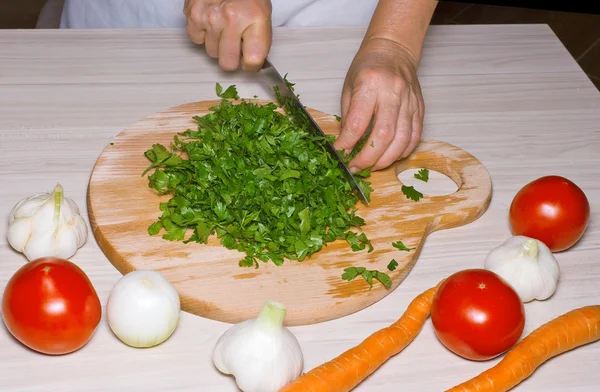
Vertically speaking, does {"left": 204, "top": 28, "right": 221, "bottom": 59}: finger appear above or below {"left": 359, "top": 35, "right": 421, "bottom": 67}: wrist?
below

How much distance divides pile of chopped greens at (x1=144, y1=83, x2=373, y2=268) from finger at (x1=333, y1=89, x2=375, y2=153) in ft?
0.13

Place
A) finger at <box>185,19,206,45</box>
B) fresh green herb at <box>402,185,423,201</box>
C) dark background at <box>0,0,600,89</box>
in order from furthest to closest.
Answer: dark background at <box>0,0,600,89</box>
finger at <box>185,19,206,45</box>
fresh green herb at <box>402,185,423,201</box>

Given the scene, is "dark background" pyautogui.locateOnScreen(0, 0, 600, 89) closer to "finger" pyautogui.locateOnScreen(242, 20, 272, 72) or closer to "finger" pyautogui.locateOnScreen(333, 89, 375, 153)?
"finger" pyautogui.locateOnScreen(242, 20, 272, 72)

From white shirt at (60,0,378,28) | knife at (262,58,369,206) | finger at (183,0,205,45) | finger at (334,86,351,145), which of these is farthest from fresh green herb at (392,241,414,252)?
white shirt at (60,0,378,28)

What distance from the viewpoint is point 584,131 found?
2014 mm

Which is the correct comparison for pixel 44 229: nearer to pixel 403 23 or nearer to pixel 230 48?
pixel 230 48

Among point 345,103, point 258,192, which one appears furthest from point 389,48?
point 258,192

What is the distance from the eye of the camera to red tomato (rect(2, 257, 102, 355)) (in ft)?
4.09

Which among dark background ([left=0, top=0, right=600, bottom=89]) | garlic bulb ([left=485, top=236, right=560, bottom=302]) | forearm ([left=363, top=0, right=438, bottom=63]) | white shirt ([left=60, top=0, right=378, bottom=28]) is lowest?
dark background ([left=0, top=0, right=600, bottom=89])

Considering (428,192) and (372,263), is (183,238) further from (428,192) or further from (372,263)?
(428,192)

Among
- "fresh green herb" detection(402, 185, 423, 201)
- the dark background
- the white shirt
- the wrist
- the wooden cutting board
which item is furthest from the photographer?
the dark background

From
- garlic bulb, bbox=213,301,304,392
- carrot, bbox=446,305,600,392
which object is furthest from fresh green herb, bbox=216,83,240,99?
carrot, bbox=446,305,600,392

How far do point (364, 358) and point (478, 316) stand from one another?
0.20 metres

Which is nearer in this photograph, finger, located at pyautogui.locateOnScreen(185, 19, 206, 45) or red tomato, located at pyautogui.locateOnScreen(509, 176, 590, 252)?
red tomato, located at pyautogui.locateOnScreen(509, 176, 590, 252)
